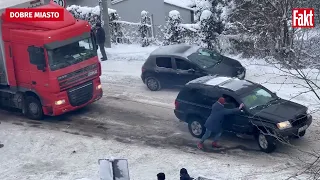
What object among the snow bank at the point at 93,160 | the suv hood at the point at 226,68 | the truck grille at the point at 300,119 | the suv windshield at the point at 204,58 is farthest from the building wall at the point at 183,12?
the truck grille at the point at 300,119

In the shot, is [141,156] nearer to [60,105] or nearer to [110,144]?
[110,144]

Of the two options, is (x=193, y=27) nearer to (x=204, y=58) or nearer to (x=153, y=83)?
(x=204, y=58)

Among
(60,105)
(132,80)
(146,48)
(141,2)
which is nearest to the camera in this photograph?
(60,105)

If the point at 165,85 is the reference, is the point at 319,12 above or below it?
above

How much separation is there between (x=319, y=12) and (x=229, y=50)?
3.90 meters

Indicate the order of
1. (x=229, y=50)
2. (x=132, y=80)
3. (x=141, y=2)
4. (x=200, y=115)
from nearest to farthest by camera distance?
(x=200, y=115), (x=132, y=80), (x=229, y=50), (x=141, y=2)

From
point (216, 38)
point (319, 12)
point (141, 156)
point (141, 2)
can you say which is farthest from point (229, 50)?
point (141, 156)

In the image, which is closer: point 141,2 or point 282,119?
point 282,119

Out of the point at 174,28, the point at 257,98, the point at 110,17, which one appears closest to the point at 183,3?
the point at 110,17

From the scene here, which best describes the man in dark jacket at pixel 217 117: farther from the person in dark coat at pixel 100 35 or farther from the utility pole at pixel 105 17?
the utility pole at pixel 105 17

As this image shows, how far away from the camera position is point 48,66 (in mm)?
17734

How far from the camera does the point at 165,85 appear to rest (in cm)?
2112

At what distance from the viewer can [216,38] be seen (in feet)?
83.0

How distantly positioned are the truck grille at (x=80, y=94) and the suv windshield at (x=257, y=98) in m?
5.21
